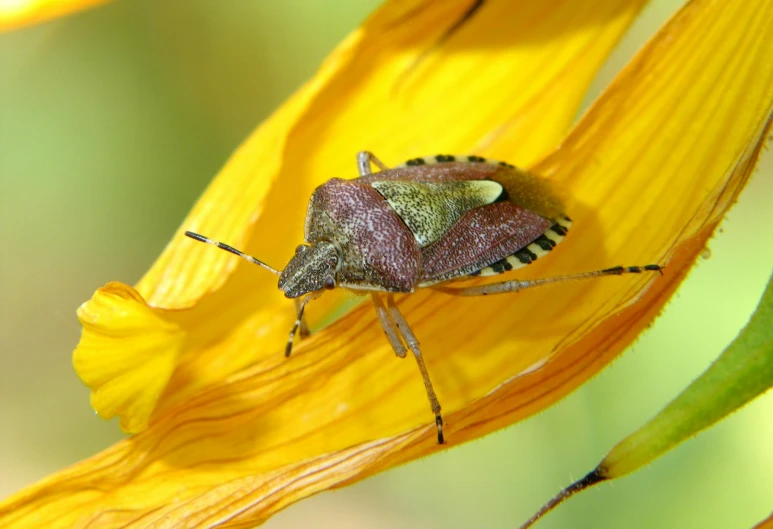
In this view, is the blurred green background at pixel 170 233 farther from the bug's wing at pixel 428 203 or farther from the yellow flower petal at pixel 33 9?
the yellow flower petal at pixel 33 9

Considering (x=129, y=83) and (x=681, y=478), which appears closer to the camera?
(x=681, y=478)

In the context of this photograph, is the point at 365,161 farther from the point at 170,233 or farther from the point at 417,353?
the point at 170,233

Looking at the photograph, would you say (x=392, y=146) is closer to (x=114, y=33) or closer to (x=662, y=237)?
(x=662, y=237)

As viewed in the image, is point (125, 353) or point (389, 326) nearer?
point (125, 353)

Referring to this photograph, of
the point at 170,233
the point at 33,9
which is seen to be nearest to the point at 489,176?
the point at 33,9

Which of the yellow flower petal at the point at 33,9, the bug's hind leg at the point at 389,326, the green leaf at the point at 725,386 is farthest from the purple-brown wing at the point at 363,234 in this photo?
the green leaf at the point at 725,386

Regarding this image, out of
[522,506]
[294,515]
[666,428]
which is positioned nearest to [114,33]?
[294,515]
